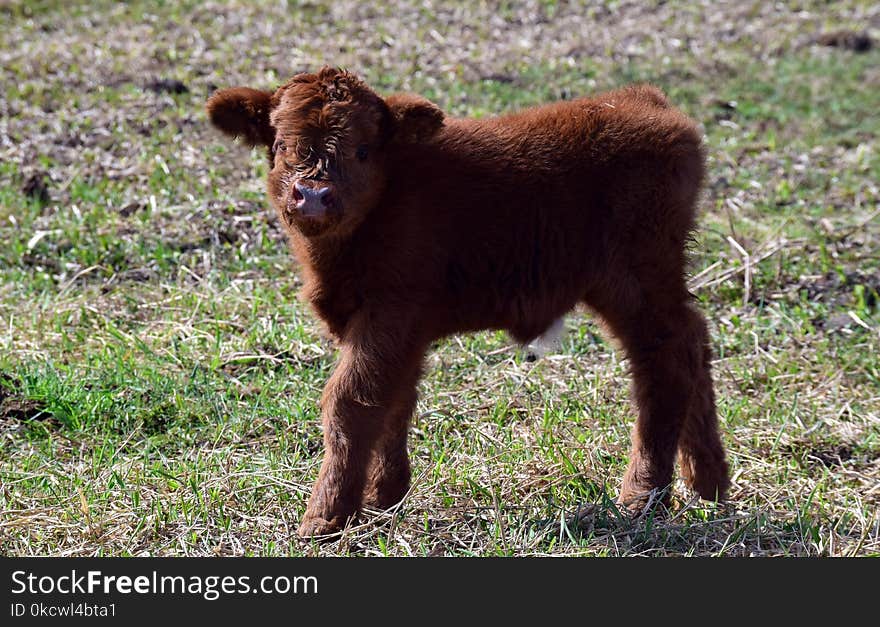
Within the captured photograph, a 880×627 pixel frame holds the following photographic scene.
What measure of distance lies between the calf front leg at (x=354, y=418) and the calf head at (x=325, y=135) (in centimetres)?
51

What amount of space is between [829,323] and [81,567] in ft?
16.0

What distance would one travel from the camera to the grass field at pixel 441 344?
5.12 meters

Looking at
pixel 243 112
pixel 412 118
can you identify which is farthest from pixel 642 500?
pixel 243 112

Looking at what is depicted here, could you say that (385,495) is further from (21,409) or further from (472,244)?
(21,409)

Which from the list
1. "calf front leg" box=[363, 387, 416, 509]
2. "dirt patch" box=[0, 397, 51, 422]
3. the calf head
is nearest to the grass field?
"dirt patch" box=[0, 397, 51, 422]

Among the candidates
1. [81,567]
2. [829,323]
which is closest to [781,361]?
[829,323]

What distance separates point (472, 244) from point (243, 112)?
113cm

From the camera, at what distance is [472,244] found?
5047 mm

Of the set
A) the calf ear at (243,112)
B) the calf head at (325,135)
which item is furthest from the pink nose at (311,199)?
the calf ear at (243,112)

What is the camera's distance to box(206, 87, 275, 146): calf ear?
195 inches

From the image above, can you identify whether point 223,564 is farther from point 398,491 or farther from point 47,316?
point 47,316

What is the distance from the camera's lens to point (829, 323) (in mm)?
7328

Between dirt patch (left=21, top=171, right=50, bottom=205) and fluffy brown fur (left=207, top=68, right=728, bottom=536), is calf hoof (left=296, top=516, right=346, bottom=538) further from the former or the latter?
dirt patch (left=21, top=171, right=50, bottom=205)

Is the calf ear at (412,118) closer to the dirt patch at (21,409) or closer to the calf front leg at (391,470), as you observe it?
the calf front leg at (391,470)
